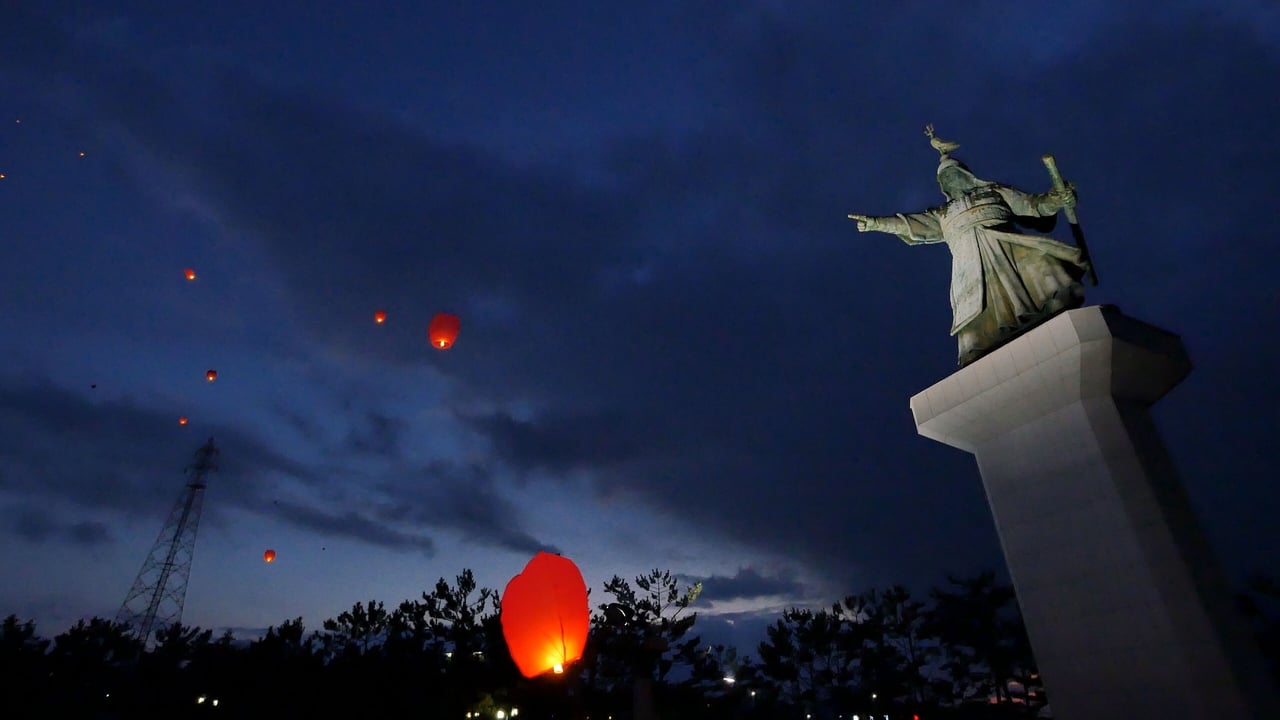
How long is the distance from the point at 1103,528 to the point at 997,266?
3841 millimetres

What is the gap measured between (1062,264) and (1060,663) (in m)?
5.10

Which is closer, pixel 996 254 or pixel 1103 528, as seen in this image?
pixel 1103 528

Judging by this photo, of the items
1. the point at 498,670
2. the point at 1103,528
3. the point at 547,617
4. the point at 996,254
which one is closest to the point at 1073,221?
the point at 996,254

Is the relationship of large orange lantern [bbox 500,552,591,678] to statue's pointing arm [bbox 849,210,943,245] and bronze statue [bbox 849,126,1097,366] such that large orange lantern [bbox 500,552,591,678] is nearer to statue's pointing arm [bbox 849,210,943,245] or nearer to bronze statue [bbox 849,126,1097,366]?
bronze statue [bbox 849,126,1097,366]

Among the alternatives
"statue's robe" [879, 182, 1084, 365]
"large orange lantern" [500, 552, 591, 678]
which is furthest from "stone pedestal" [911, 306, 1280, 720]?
"large orange lantern" [500, 552, 591, 678]

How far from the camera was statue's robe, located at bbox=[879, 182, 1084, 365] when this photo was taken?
9.13 meters

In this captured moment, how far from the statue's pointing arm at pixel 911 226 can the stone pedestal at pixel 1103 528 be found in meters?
2.79

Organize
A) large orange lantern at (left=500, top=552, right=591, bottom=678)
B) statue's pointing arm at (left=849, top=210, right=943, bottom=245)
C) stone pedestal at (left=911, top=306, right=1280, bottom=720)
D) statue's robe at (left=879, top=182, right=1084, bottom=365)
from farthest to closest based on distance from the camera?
statue's pointing arm at (left=849, top=210, right=943, bottom=245)
large orange lantern at (left=500, top=552, right=591, bottom=678)
statue's robe at (left=879, top=182, right=1084, bottom=365)
stone pedestal at (left=911, top=306, right=1280, bottom=720)

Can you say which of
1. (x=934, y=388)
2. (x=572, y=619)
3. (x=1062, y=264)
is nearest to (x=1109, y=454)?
(x=934, y=388)

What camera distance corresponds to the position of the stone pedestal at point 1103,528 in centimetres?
678

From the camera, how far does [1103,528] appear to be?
24.6 feet

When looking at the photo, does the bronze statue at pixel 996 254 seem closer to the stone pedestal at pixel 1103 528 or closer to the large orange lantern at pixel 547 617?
the stone pedestal at pixel 1103 528

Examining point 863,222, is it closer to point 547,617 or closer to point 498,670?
point 547,617

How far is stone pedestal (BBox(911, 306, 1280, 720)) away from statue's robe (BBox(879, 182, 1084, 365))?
0.82 meters
